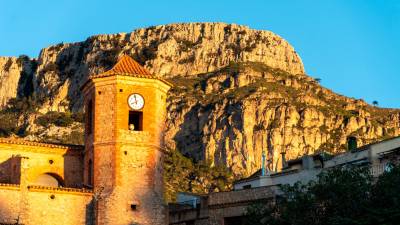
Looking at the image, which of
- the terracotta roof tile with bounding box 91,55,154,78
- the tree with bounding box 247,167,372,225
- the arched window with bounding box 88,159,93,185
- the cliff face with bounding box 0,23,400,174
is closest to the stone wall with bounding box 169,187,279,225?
the tree with bounding box 247,167,372,225

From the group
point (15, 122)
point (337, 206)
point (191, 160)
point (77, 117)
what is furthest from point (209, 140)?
point (337, 206)

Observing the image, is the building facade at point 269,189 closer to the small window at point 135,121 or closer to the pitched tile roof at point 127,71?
the small window at point 135,121

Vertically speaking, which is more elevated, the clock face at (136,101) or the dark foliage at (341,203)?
the clock face at (136,101)

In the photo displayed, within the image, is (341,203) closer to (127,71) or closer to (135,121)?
(135,121)

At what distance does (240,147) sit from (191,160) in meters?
6.82

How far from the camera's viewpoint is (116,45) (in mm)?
150750

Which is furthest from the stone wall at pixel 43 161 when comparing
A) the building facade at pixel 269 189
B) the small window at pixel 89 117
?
the building facade at pixel 269 189

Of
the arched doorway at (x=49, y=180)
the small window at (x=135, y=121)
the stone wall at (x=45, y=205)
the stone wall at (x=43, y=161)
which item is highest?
the small window at (x=135, y=121)

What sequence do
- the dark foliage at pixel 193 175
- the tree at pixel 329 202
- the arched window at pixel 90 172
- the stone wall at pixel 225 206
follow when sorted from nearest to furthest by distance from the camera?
1. the tree at pixel 329 202
2. the stone wall at pixel 225 206
3. the arched window at pixel 90 172
4. the dark foliage at pixel 193 175

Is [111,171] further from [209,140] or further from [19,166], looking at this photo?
[209,140]

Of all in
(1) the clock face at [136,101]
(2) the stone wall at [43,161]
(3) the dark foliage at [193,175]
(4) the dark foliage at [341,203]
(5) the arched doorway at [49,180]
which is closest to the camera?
(4) the dark foliage at [341,203]

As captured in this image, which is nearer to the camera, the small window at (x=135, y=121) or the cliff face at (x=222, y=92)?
the small window at (x=135, y=121)

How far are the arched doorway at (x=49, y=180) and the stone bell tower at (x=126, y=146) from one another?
1.87 metres

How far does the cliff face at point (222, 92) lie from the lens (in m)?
132
